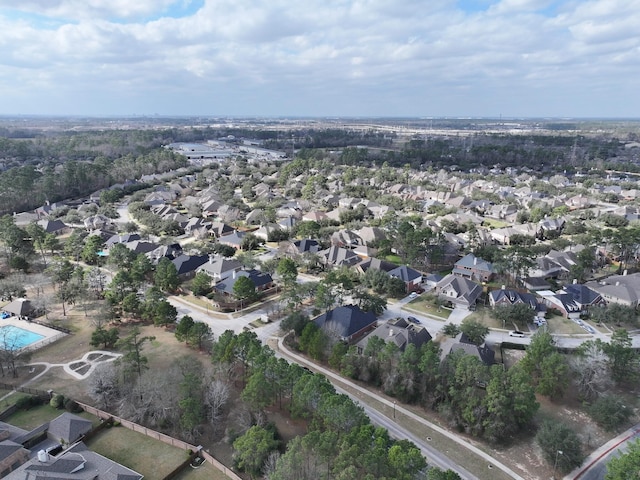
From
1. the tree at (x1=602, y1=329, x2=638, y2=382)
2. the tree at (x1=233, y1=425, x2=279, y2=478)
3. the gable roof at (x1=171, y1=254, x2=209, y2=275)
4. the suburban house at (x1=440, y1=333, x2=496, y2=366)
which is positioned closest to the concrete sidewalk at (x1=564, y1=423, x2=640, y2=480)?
the tree at (x1=602, y1=329, x2=638, y2=382)

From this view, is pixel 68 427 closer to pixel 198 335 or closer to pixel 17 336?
pixel 198 335

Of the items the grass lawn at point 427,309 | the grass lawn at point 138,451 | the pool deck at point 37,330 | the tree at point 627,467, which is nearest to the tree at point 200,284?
the pool deck at point 37,330

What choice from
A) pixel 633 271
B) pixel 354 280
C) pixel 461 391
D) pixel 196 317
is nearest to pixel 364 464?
pixel 461 391

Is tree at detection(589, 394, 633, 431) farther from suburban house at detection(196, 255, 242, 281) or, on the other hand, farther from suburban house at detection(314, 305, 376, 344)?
suburban house at detection(196, 255, 242, 281)

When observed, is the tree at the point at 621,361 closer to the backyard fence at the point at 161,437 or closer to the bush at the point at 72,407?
the backyard fence at the point at 161,437

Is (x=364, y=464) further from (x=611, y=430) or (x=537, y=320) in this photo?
(x=537, y=320)
